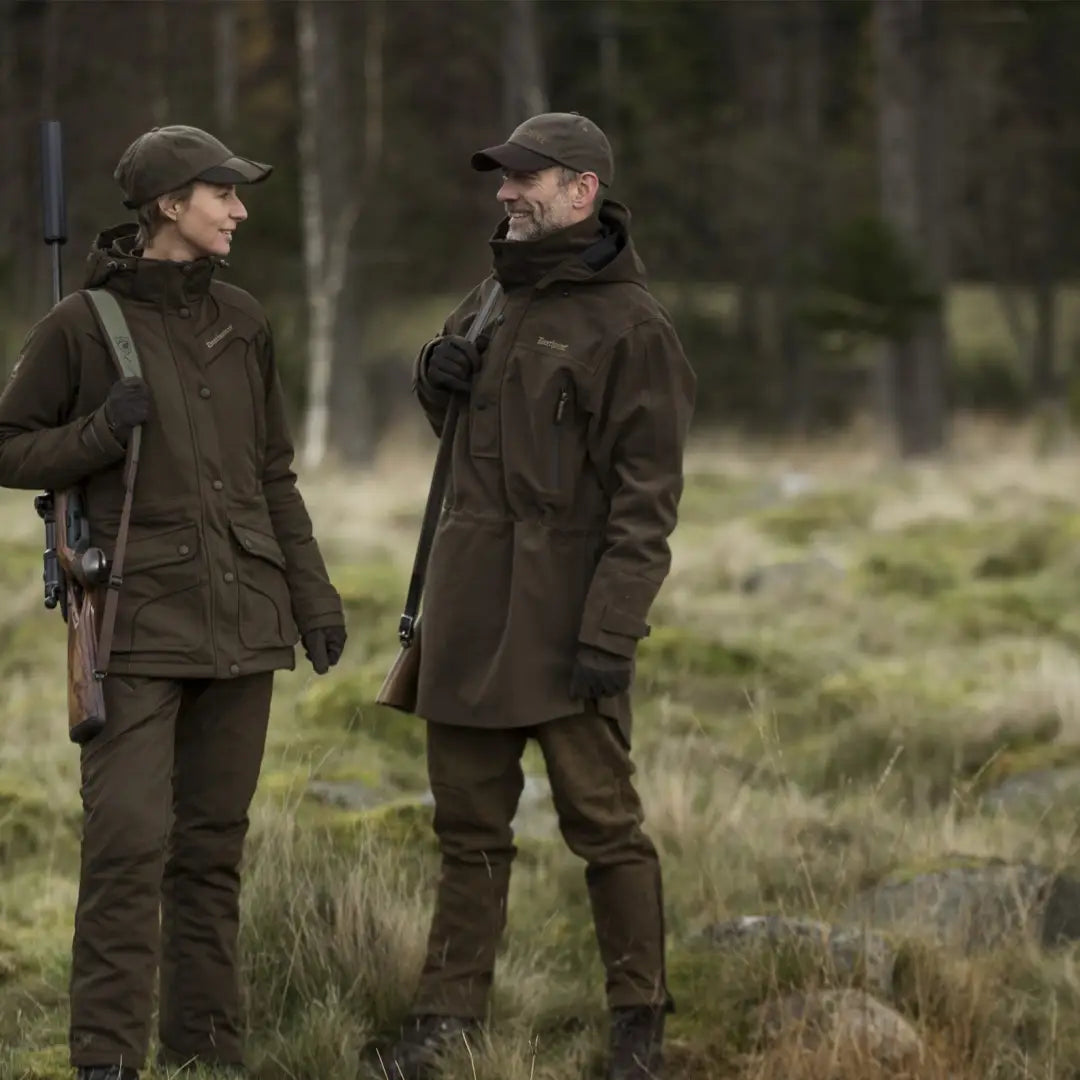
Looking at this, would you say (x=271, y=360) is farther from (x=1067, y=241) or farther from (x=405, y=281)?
(x=1067, y=241)

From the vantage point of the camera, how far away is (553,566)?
468cm

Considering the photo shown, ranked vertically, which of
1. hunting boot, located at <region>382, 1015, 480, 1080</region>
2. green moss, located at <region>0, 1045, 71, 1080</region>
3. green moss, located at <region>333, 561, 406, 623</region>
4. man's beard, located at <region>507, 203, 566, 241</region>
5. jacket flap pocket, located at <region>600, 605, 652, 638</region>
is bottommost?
green moss, located at <region>333, 561, 406, 623</region>

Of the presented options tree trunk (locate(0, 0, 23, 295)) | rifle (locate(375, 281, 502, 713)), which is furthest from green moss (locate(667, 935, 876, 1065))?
tree trunk (locate(0, 0, 23, 295))

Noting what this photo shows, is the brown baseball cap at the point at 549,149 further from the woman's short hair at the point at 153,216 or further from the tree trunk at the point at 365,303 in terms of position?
the tree trunk at the point at 365,303

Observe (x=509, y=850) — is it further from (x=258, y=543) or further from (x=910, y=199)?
(x=910, y=199)

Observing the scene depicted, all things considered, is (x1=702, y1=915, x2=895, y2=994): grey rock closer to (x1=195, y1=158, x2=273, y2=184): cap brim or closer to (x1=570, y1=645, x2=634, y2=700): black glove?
(x1=570, y1=645, x2=634, y2=700): black glove

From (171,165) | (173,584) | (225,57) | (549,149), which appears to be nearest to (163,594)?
(173,584)

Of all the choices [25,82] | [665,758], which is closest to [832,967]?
[665,758]

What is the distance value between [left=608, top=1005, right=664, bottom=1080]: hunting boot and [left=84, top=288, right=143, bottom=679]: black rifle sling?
1427mm

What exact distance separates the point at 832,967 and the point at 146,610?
1.80 metres

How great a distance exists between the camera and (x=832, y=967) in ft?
16.1

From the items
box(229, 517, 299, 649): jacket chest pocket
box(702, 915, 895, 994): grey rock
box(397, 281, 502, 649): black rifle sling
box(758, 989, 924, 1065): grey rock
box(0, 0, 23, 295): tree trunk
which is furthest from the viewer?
box(0, 0, 23, 295): tree trunk

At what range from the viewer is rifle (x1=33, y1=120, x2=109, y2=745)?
14.0 ft

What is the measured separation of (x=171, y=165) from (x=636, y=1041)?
2168 mm
